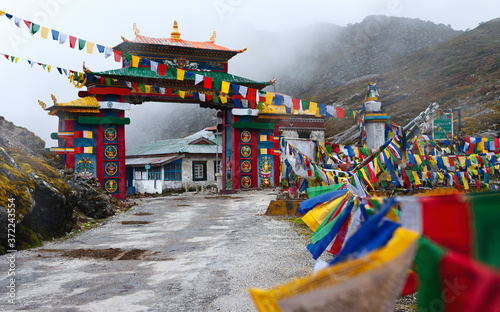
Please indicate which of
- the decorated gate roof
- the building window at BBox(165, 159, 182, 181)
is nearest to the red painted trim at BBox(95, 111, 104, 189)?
the decorated gate roof

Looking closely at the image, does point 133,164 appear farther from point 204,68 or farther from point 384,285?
point 384,285

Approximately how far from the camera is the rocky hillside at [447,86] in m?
38.5

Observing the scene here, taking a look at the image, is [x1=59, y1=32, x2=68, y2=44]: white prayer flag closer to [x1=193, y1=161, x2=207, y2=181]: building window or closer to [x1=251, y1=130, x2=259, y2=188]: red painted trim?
[x1=251, y1=130, x2=259, y2=188]: red painted trim

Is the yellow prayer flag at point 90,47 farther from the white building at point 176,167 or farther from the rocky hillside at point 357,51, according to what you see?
the rocky hillside at point 357,51

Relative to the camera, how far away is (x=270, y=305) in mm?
2281

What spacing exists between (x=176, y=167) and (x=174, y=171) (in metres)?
0.37

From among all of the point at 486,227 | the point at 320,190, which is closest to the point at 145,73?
the point at 320,190

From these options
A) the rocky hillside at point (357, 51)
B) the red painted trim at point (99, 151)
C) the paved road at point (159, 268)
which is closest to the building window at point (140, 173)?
the red painted trim at point (99, 151)

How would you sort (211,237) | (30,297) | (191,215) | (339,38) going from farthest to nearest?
(339,38), (191,215), (211,237), (30,297)

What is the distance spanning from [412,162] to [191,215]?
800 cm

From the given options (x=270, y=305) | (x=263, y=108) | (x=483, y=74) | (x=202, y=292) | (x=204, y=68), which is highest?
(x=483, y=74)

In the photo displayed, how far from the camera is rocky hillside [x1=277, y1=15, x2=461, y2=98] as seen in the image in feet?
332

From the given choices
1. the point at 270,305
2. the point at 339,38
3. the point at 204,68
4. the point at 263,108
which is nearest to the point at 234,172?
the point at 263,108

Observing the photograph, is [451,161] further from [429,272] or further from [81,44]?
[429,272]
